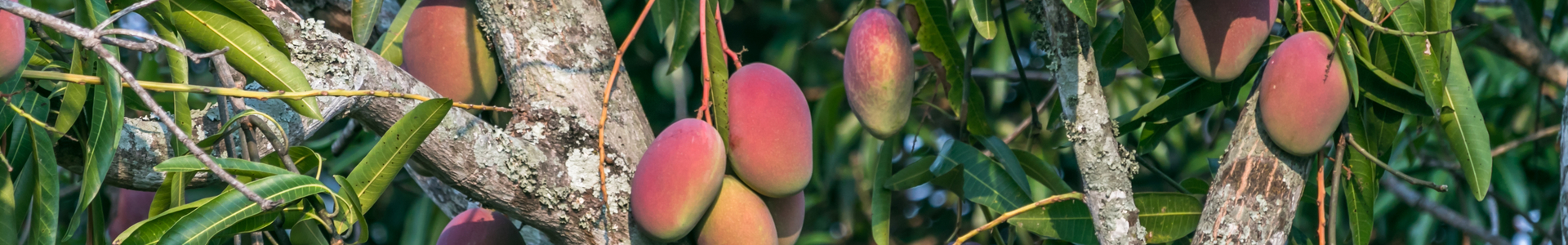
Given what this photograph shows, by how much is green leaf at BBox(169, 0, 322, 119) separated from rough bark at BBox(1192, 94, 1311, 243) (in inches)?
31.0

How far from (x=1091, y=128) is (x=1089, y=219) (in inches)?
6.8

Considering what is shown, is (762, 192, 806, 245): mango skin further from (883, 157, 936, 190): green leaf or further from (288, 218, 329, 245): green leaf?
(288, 218, 329, 245): green leaf

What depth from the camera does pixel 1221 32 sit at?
0.92 m

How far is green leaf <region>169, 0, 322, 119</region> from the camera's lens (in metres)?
0.79

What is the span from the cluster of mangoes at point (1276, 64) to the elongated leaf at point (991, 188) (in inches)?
10.0

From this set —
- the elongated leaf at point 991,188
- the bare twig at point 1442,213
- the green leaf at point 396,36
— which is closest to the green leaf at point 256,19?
the green leaf at point 396,36

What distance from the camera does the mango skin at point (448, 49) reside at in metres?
1.09

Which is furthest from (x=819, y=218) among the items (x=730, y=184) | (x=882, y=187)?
(x=730, y=184)

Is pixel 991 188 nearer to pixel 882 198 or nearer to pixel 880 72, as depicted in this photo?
pixel 882 198

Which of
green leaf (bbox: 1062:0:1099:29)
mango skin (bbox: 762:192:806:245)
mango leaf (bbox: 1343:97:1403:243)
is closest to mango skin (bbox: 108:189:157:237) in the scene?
mango skin (bbox: 762:192:806:245)

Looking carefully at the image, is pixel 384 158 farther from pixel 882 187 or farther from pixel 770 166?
pixel 882 187

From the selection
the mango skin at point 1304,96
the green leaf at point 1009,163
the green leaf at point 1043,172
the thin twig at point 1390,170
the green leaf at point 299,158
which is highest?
the green leaf at point 299,158

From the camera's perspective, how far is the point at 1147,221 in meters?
1.06

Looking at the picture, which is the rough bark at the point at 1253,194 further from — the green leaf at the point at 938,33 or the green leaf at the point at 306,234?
the green leaf at the point at 306,234
